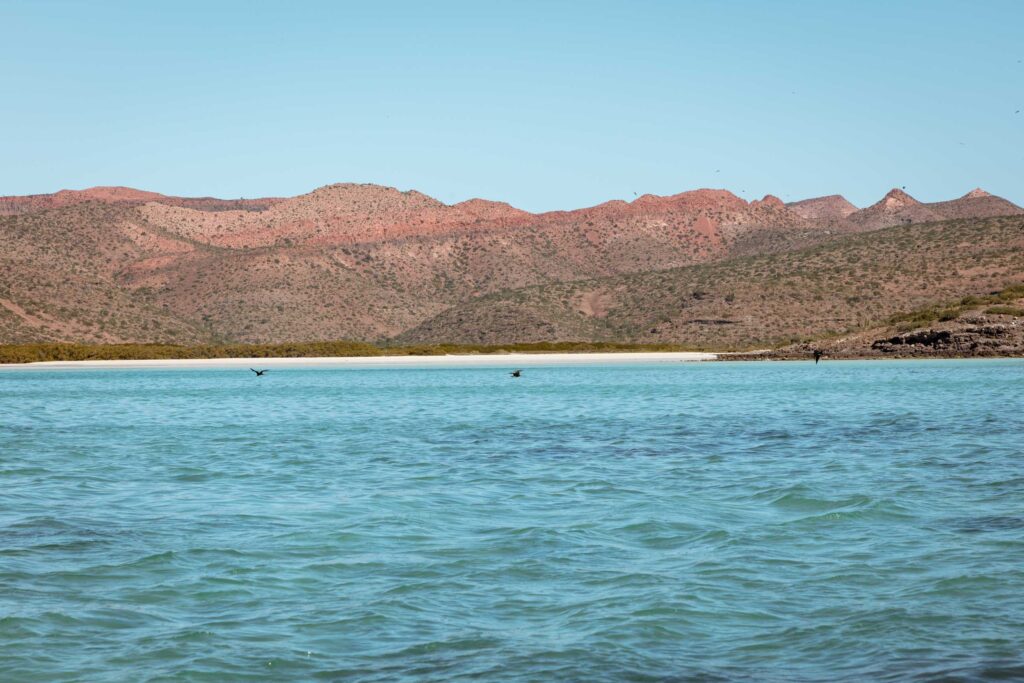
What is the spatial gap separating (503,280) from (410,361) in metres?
62.6

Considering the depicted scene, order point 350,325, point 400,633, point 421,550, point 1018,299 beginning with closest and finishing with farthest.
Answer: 1. point 400,633
2. point 421,550
3. point 1018,299
4. point 350,325

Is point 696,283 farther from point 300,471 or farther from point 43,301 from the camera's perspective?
point 300,471

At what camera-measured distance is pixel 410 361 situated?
104 m

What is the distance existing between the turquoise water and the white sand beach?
64853 millimetres

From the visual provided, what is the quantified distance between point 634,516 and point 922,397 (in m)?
32.2

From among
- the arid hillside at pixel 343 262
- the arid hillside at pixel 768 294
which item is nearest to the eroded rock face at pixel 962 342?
the arid hillside at pixel 768 294

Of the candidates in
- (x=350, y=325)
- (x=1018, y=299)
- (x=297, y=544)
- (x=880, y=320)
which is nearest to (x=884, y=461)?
(x=297, y=544)

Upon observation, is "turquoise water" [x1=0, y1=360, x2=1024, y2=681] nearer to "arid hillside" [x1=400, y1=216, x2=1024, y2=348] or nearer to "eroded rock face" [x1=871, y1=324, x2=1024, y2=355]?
"eroded rock face" [x1=871, y1=324, x2=1024, y2=355]

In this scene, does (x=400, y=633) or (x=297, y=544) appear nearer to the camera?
(x=400, y=633)

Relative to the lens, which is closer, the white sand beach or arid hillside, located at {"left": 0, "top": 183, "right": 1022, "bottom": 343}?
the white sand beach

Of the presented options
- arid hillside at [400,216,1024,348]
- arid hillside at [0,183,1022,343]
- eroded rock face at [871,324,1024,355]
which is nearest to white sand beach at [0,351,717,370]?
arid hillside at [400,216,1024,348]

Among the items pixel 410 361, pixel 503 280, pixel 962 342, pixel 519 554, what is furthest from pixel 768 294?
pixel 519 554

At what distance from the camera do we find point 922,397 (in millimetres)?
45250

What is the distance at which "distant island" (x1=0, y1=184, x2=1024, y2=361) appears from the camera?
357 feet
